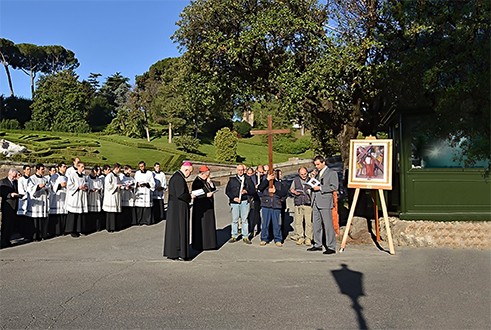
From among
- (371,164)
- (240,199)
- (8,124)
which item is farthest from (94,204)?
(8,124)

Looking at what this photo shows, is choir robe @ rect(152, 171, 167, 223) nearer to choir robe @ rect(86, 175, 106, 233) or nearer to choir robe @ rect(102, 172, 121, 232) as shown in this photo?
choir robe @ rect(102, 172, 121, 232)

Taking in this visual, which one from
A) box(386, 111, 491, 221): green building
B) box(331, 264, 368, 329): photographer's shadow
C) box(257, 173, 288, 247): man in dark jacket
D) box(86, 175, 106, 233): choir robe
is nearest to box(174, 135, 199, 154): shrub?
box(86, 175, 106, 233): choir robe

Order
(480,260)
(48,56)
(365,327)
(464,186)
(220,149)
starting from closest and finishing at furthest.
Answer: (365,327) < (480,260) < (464,186) < (220,149) < (48,56)

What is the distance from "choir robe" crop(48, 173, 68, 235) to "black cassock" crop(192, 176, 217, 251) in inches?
161

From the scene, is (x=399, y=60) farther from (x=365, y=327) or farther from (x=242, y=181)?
(x=365, y=327)

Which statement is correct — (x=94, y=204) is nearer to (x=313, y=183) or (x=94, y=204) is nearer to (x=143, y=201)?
(x=143, y=201)

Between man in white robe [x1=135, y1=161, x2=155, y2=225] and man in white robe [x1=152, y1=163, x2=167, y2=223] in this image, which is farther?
man in white robe [x1=152, y1=163, x2=167, y2=223]

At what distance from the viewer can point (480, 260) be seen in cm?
874

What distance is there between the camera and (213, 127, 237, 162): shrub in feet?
138

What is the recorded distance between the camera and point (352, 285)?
7160 millimetres

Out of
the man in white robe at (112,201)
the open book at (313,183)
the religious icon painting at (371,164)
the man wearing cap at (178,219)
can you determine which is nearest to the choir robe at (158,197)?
the man in white robe at (112,201)

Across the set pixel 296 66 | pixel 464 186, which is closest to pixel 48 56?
pixel 296 66

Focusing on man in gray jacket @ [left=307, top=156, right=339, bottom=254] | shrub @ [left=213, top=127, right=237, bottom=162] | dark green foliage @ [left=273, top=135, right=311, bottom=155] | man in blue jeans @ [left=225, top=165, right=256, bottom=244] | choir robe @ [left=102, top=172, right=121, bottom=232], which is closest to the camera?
man in gray jacket @ [left=307, top=156, right=339, bottom=254]

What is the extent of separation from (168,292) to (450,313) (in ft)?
12.5
